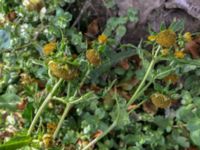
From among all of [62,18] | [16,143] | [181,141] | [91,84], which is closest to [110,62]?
[91,84]

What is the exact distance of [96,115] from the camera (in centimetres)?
157

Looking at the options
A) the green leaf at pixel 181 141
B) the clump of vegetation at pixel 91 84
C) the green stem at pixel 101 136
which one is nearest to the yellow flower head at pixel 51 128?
the clump of vegetation at pixel 91 84

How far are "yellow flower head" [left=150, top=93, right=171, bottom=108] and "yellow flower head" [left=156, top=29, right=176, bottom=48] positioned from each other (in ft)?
0.48

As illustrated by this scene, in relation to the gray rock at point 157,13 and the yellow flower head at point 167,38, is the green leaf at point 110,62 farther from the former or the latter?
the yellow flower head at point 167,38

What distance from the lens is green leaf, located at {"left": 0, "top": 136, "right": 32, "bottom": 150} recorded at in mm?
1345

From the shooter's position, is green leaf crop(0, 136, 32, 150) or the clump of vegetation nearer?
green leaf crop(0, 136, 32, 150)

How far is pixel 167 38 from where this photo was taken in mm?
1462

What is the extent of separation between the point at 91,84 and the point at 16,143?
1.26 ft

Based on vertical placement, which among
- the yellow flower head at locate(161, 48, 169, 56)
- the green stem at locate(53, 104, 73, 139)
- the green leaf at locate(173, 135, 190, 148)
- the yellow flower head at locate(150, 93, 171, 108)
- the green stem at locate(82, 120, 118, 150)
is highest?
the yellow flower head at locate(161, 48, 169, 56)

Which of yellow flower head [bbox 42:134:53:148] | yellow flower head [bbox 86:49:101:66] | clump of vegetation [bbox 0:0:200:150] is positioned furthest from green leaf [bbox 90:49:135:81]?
yellow flower head [bbox 42:134:53:148]

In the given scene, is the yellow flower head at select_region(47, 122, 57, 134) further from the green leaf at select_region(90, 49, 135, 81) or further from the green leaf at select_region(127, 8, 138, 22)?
the green leaf at select_region(127, 8, 138, 22)

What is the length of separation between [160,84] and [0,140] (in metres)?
0.51

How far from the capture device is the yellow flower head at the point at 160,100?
150 centimetres

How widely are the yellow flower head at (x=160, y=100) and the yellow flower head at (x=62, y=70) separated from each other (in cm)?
24
